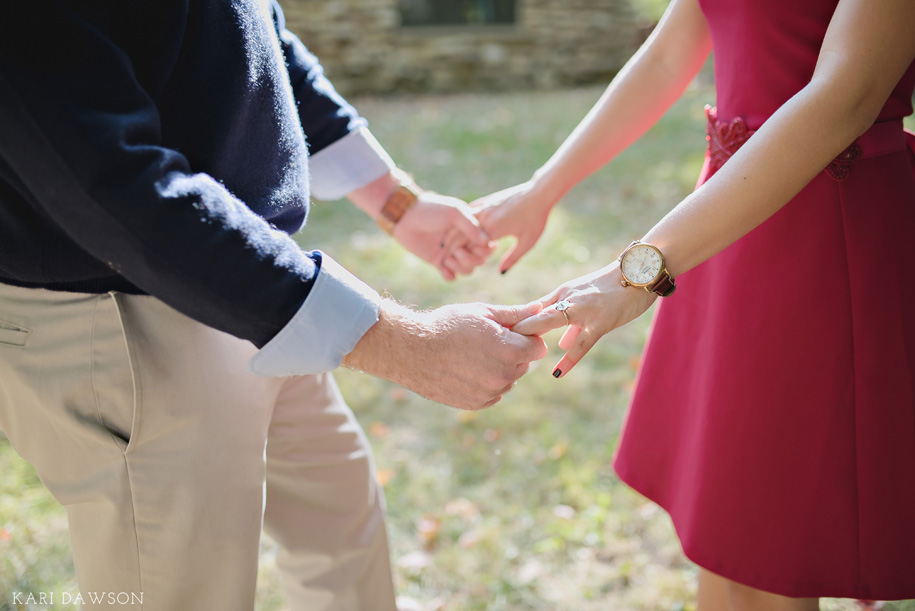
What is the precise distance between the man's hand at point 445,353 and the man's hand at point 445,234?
74 cm

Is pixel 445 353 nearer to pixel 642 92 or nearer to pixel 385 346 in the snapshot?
pixel 385 346

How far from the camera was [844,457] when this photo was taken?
1613 mm

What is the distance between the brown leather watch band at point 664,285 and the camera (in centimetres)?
155

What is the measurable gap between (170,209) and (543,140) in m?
7.09

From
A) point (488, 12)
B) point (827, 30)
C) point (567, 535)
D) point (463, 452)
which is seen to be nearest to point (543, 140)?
point (488, 12)

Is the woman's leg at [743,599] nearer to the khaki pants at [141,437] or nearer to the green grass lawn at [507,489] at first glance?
the green grass lawn at [507,489]

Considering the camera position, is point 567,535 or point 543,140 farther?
point 543,140

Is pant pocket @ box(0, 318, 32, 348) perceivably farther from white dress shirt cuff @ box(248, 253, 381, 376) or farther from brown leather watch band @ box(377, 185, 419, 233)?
brown leather watch band @ box(377, 185, 419, 233)

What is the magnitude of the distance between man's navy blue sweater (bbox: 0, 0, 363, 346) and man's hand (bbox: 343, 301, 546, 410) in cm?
19

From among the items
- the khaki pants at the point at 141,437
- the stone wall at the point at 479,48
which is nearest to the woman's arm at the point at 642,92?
the khaki pants at the point at 141,437

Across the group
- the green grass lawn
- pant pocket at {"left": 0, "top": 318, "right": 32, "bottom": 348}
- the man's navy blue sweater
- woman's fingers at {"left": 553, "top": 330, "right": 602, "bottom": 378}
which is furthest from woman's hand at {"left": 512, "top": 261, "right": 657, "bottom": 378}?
the green grass lawn

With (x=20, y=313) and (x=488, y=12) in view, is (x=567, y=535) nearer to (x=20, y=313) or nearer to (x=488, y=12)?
(x=20, y=313)

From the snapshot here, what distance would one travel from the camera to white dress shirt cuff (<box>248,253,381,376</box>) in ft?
4.62

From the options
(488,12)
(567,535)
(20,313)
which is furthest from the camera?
(488,12)
